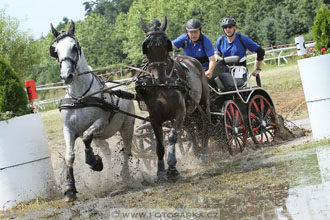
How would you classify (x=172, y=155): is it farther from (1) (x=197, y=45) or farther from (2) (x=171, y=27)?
(2) (x=171, y=27)

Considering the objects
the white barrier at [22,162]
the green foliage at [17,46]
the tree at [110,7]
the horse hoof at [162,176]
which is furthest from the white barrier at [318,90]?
the tree at [110,7]

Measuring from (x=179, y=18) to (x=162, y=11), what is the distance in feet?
6.88

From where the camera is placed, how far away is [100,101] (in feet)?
25.3

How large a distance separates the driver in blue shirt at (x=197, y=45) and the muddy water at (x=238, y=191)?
1.64 metres

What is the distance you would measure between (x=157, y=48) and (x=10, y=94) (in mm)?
2308

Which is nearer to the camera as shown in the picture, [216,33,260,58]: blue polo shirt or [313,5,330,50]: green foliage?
[313,5,330,50]: green foliage

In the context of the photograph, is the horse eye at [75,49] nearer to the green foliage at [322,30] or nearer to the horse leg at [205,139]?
the horse leg at [205,139]

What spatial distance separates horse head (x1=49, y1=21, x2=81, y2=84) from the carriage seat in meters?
2.95

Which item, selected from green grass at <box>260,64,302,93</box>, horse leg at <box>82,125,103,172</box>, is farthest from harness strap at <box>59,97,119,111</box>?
green grass at <box>260,64,302,93</box>

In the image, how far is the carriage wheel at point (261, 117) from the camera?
10.1 meters

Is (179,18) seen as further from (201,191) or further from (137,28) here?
(201,191)

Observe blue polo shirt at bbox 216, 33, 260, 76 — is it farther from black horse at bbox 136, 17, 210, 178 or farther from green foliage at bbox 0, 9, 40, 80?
green foliage at bbox 0, 9, 40, 80

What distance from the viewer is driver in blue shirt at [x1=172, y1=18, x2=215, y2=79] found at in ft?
29.7

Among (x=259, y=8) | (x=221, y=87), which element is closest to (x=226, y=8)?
(x=259, y=8)
